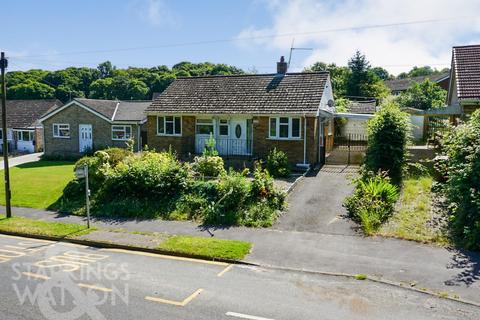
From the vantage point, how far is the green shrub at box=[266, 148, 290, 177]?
1956cm

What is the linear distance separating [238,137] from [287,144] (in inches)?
131

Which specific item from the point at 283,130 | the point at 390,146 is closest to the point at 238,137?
the point at 283,130

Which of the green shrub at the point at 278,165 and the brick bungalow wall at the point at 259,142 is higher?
the brick bungalow wall at the point at 259,142

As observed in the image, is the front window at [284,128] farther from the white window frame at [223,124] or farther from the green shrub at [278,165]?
the white window frame at [223,124]

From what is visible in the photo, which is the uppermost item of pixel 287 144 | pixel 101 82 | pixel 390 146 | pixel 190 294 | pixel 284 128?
pixel 101 82

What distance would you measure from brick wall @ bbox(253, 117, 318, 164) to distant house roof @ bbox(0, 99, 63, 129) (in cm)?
2846

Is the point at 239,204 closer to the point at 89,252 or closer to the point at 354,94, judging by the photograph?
the point at 89,252

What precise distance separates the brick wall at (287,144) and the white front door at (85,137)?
55.3ft

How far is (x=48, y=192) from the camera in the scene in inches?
750

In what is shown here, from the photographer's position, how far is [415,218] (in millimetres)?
12695

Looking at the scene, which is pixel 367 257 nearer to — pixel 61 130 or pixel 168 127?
pixel 168 127

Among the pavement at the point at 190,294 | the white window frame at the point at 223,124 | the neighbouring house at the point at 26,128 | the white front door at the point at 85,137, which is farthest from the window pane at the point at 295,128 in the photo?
the neighbouring house at the point at 26,128

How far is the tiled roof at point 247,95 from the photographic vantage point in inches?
869

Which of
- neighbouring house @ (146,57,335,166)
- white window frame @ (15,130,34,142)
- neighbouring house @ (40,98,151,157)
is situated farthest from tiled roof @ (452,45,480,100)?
white window frame @ (15,130,34,142)
